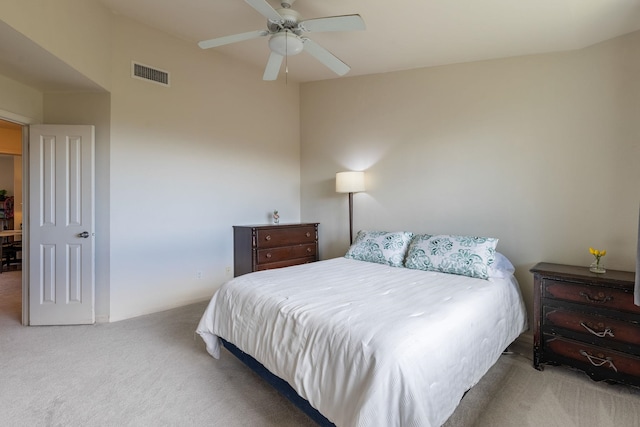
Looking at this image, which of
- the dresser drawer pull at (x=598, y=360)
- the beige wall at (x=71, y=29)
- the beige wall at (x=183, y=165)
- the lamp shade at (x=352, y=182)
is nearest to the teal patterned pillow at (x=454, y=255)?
the dresser drawer pull at (x=598, y=360)

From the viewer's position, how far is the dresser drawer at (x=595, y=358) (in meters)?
2.02

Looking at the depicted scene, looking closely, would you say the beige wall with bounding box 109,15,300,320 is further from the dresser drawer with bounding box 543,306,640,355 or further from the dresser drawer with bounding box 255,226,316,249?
the dresser drawer with bounding box 543,306,640,355

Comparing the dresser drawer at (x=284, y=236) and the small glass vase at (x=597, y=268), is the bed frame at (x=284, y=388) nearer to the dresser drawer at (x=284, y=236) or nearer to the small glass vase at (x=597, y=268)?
the dresser drawer at (x=284, y=236)

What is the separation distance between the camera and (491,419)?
1812mm

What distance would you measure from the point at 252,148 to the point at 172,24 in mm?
1729

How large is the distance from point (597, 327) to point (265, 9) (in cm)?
317

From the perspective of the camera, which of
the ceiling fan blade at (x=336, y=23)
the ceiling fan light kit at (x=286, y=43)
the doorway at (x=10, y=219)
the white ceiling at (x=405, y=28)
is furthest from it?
the doorway at (x=10, y=219)

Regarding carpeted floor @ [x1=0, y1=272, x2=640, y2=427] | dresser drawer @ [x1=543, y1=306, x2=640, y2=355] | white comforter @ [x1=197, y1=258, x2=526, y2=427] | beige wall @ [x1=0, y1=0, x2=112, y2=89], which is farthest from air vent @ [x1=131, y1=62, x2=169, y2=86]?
dresser drawer @ [x1=543, y1=306, x2=640, y2=355]

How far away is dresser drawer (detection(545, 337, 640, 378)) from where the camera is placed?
2021 mm

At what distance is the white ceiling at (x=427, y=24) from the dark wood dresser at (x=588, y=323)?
1883mm

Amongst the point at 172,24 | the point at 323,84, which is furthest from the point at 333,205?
the point at 172,24

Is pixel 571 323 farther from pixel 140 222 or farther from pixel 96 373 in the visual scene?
pixel 140 222

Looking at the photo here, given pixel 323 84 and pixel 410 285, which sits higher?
pixel 323 84

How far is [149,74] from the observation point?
352 centimetres
